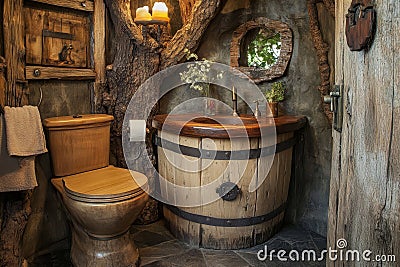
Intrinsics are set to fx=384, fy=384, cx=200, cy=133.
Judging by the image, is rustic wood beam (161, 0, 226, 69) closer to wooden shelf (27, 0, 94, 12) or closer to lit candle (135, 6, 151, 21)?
lit candle (135, 6, 151, 21)

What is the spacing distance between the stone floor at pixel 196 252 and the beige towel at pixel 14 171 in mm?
622

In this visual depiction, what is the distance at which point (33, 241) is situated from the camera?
2420 millimetres

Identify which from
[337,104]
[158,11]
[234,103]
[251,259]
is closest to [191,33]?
[158,11]

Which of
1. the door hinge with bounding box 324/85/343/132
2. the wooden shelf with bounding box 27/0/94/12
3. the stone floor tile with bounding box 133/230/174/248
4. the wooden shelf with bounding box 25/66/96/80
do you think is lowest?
the stone floor tile with bounding box 133/230/174/248

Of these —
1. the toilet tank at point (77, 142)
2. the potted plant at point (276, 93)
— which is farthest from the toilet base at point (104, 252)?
the potted plant at point (276, 93)

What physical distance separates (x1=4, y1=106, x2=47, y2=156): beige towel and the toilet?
21 cm

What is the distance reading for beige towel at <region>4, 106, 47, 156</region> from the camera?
1965 mm

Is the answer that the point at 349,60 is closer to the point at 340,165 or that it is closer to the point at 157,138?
the point at 340,165

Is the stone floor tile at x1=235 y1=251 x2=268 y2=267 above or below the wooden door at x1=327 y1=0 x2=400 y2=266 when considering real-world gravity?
below

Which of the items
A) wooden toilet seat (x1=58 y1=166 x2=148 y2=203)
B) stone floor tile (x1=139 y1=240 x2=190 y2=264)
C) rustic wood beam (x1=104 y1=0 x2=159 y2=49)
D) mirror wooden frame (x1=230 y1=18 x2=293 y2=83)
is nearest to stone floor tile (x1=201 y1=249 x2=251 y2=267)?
stone floor tile (x1=139 y1=240 x2=190 y2=264)

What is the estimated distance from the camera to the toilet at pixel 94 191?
2049 millimetres

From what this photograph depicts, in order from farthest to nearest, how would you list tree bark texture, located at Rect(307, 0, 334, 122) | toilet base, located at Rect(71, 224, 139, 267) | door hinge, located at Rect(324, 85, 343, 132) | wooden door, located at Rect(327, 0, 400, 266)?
tree bark texture, located at Rect(307, 0, 334, 122) < toilet base, located at Rect(71, 224, 139, 267) < door hinge, located at Rect(324, 85, 343, 132) < wooden door, located at Rect(327, 0, 400, 266)

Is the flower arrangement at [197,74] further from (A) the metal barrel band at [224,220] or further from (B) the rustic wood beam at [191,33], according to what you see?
(A) the metal barrel band at [224,220]

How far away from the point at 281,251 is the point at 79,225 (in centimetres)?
129
